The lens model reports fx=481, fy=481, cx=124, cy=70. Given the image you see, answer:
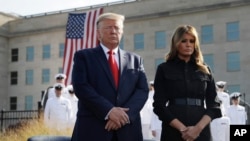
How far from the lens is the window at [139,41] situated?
38.0m

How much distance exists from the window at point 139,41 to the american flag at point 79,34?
66.0 feet

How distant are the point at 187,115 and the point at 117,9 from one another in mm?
35773

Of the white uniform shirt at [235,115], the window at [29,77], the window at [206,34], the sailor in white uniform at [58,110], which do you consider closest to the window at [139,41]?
the window at [206,34]

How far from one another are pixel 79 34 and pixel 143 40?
20.7 m

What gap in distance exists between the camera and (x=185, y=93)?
163 inches

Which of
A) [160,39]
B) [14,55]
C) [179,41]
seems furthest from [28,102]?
[179,41]

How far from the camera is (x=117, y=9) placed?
129 feet

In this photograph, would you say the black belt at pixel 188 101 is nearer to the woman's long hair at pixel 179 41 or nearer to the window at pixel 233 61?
the woman's long hair at pixel 179 41

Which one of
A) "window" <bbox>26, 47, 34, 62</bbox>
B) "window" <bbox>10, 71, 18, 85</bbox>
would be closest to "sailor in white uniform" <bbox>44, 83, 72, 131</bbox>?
"window" <bbox>26, 47, 34, 62</bbox>

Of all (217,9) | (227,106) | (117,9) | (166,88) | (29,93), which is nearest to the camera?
(166,88)

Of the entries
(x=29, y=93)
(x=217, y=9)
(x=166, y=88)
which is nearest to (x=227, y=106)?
(x=166, y=88)

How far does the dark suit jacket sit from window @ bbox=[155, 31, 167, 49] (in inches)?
1303

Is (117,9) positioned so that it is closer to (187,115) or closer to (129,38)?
(129,38)

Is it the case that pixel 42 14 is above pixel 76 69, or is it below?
above
